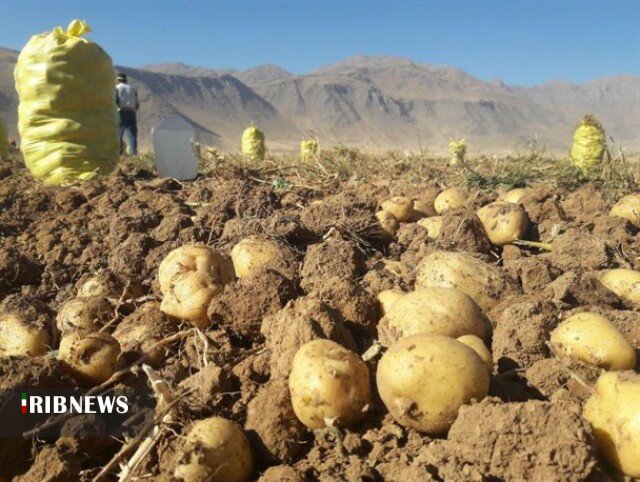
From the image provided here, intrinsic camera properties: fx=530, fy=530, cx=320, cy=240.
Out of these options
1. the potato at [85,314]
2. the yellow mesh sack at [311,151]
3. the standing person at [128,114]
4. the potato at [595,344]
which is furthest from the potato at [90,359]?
the standing person at [128,114]

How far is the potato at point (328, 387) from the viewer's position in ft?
5.79

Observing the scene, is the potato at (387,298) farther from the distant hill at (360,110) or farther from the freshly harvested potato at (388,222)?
the distant hill at (360,110)

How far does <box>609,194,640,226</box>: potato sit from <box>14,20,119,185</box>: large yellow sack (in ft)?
16.7

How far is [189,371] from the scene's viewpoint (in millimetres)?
2232

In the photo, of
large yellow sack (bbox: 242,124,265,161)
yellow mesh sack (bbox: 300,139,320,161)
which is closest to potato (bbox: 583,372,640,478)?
yellow mesh sack (bbox: 300,139,320,161)

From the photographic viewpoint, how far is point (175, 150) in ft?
18.8

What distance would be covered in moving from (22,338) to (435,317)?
6.30 feet

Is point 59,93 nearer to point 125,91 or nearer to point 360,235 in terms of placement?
point 360,235

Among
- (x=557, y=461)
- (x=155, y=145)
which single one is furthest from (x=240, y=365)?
(x=155, y=145)

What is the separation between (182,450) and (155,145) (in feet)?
14.7

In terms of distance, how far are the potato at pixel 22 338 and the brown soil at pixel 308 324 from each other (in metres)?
0.04

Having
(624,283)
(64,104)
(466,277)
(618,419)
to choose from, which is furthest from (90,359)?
(64,104)

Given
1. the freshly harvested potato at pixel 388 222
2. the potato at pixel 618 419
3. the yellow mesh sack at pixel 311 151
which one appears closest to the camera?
the potato at pixel 618 419

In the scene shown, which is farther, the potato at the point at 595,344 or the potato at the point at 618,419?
the potato at the point at 595,344
